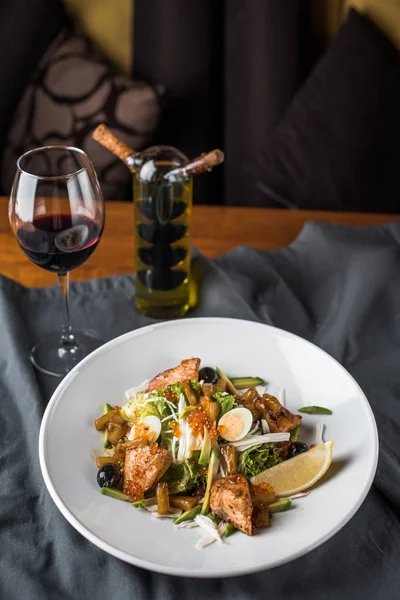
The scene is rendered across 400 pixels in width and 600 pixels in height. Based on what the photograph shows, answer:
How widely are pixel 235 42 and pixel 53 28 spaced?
25.1 inches

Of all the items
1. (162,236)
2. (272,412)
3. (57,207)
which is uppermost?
(57,207)

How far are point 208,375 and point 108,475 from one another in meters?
0.29

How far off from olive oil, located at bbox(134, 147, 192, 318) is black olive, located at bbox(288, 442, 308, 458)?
1.70 ft

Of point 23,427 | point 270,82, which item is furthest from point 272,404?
point 270,82

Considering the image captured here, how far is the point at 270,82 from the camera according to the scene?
2791mm

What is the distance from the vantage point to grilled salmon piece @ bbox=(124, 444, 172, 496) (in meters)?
1.16

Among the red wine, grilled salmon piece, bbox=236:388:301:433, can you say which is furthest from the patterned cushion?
grilled salmon piece, bbox=236:388:301:433

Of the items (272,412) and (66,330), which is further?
(66,330)

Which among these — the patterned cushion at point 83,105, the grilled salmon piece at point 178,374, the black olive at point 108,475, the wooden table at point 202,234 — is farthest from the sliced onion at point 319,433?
the patterned cushion at point 83,105

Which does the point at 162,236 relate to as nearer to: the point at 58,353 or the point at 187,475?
the point at 58,353

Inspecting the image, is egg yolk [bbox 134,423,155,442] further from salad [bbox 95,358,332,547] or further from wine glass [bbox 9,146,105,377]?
wine glass [bbox 9,146,105,377]

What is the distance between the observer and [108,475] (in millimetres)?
1193

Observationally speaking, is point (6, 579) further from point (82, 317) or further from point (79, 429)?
point (82, 317)

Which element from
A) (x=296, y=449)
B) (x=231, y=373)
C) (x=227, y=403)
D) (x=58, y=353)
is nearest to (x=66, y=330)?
(x=58, y=353)
